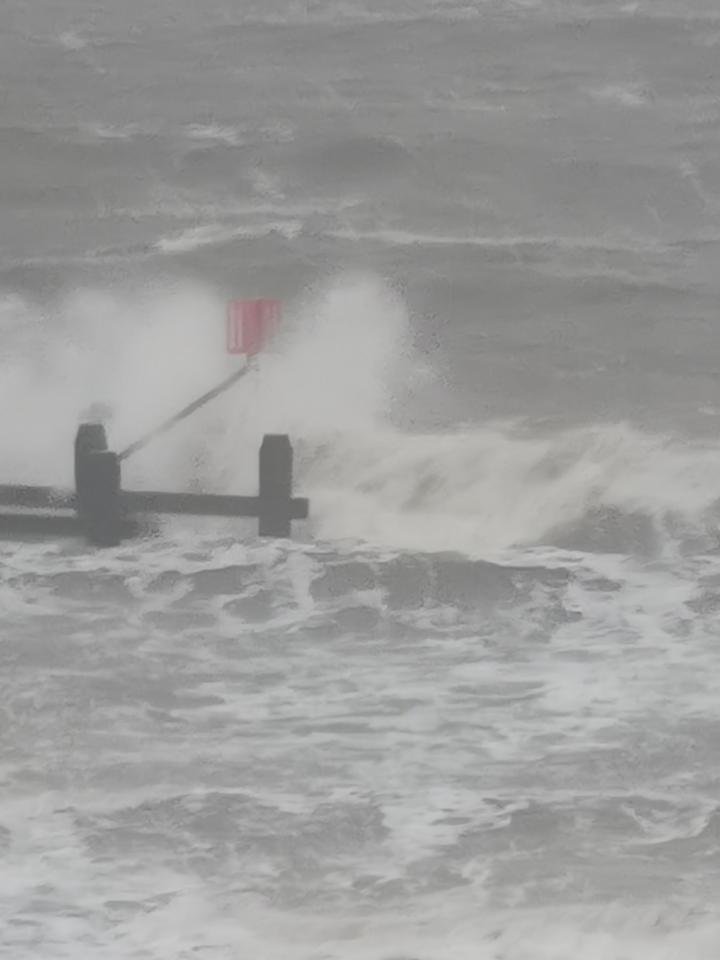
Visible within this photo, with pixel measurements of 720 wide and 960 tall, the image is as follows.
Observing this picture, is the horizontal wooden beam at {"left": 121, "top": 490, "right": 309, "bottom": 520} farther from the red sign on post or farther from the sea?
the red sign on post

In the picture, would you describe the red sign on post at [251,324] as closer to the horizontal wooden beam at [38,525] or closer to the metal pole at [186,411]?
the metal pole at [186,411]

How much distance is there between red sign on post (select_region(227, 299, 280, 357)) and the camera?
498cm

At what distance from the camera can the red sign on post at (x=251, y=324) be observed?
4977mm

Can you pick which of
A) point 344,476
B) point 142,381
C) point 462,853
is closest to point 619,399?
point 344,476

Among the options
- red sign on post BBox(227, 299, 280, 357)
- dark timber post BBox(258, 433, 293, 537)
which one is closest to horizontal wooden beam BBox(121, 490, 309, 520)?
dark timber post BBox(258, 433, 293, 537)

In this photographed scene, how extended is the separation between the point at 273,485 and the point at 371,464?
436 mm

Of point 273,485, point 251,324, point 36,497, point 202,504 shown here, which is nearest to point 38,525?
point 36,497

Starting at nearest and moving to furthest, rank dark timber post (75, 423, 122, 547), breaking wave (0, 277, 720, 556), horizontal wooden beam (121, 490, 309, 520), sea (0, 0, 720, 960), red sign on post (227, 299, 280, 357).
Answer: sea (0, 0, 720, 960) < horizontal wooden beam (121, 490, 309, 520) < dark timber post (75, 423, 122, 547) < breaking wave (0, 277, 720, 556) < red sign on post (227, 299, 280, 357)

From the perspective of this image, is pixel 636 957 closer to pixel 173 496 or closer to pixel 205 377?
pixel 173 496

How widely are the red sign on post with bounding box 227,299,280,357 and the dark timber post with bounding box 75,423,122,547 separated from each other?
50cm

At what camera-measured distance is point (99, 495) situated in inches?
184

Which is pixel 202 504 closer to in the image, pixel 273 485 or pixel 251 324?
pixel 273 485

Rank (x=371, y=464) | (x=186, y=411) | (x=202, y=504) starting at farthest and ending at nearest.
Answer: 1. (x=371, y=464)
2. (x=186, y=411)
3. (x=202, y=504)

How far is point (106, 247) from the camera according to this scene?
544 centimetres
